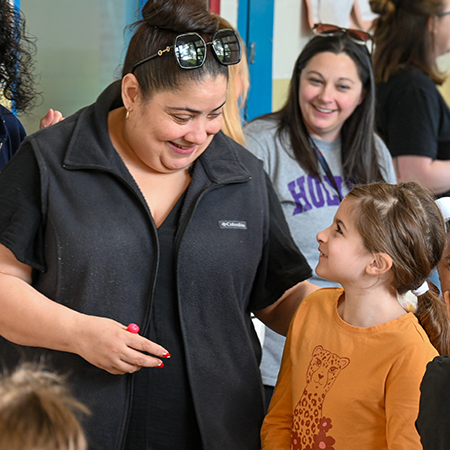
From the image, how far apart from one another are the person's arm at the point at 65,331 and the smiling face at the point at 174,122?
1.32 ft

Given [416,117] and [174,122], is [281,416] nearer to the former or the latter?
[174,122]

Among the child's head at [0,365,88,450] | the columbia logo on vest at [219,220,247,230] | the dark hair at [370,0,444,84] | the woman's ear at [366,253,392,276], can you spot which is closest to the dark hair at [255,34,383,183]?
the dark hair at [370,0,444,84]

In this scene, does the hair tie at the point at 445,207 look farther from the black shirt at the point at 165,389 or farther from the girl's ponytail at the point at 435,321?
the black shirt at the point at 165,389

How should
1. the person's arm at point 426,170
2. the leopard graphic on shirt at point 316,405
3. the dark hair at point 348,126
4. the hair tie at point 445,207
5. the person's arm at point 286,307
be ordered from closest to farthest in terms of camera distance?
the leopard graphic on shirt at point 316,405, the hair tie at point 445,207, the person's arm at point 286,307, the dark hair at point 348,126, the person's arm at point 426,170

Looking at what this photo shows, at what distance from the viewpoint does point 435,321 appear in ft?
4.60

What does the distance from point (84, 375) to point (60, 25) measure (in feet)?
4.72

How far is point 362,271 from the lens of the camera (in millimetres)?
1398

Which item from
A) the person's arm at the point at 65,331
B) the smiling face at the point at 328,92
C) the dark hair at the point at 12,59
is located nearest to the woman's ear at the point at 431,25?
the smiling face at the point at 328,92

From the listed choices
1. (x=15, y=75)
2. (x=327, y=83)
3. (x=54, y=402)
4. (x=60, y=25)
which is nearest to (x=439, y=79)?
(x=327, y=83)

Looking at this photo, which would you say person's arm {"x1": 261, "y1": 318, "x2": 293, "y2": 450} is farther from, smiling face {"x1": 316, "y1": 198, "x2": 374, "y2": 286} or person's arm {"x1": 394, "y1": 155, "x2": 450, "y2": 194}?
person's arm {"x1": 394, "y1": 155, "x2": 450, "y2": 194}

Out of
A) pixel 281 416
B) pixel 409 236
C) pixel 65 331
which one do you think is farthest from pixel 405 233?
pixel 65 331

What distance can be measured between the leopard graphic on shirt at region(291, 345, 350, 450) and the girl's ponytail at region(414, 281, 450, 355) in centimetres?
21

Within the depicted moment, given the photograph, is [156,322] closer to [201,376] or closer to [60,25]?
[201,376]

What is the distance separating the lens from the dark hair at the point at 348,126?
2340 millimetres
